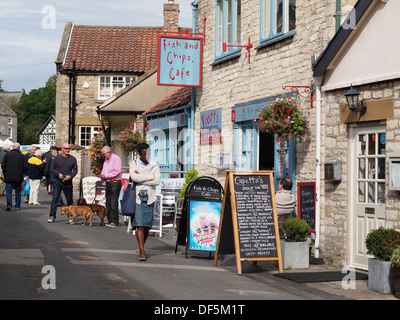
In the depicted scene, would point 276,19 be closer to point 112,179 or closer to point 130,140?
point 112,179

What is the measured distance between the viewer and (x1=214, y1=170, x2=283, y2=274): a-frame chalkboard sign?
430 inches

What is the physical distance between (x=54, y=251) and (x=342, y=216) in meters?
4.80

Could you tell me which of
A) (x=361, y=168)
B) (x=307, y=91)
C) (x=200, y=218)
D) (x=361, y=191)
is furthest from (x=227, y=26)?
(x=361, y=191)

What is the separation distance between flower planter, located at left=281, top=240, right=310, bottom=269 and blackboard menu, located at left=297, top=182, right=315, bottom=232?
1.17m

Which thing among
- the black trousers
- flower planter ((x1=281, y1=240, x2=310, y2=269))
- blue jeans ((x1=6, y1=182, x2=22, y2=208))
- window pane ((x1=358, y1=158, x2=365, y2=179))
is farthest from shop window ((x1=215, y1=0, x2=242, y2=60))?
blue jeans ((x1=6, y1=182, x2=22, y2=208))

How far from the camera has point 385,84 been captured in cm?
1096

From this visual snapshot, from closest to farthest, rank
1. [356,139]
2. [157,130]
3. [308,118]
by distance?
[356,139]
[308,118]
[157,130]

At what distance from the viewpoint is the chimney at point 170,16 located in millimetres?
34263

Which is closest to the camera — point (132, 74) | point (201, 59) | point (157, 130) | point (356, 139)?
point (356, 139)

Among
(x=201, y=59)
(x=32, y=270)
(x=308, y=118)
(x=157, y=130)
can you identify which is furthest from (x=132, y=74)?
(x=32, y=270)

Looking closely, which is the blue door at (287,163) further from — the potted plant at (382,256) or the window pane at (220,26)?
the window pane at (220,26)

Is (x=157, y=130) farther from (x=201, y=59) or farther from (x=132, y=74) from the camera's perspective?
(x=132, y=74)

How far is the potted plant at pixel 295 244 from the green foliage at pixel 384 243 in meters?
1.97

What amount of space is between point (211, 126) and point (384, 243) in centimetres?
951
